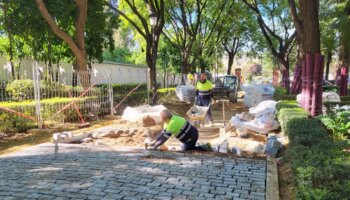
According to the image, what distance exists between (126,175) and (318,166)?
116 inches

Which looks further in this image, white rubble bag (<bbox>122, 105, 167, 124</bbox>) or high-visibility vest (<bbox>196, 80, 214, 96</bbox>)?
high-visibility vest (<bbox>196, 80, 214, 96</bbox>)

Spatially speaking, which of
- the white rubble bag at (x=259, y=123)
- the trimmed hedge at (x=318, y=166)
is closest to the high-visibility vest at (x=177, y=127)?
the trimmed hedge at (x=318, y=166)

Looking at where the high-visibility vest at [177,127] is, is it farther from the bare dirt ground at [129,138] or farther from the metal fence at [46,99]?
the metal fence at [46,99]

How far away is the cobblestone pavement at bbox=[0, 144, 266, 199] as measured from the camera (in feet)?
15.8

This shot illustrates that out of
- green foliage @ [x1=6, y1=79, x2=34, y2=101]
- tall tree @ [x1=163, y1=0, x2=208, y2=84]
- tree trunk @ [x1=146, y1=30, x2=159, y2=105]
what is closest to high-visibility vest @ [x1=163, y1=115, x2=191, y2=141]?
green foliage @ [x1=6, y1=79, x2=34, y2=101]

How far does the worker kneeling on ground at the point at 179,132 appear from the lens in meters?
7.03

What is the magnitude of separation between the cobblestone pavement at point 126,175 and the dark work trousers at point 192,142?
34cm

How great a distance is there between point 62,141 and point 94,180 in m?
3.79

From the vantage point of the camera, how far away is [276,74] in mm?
38500

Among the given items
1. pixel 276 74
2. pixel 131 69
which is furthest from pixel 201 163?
pixel 276 74

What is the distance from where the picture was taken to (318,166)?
13.9 ft

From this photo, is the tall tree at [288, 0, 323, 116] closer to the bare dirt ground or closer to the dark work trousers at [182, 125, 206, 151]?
the bare dirt ground

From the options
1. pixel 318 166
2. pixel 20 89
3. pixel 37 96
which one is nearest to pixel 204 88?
pixel 37 96

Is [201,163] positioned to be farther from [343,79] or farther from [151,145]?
[343,79]
